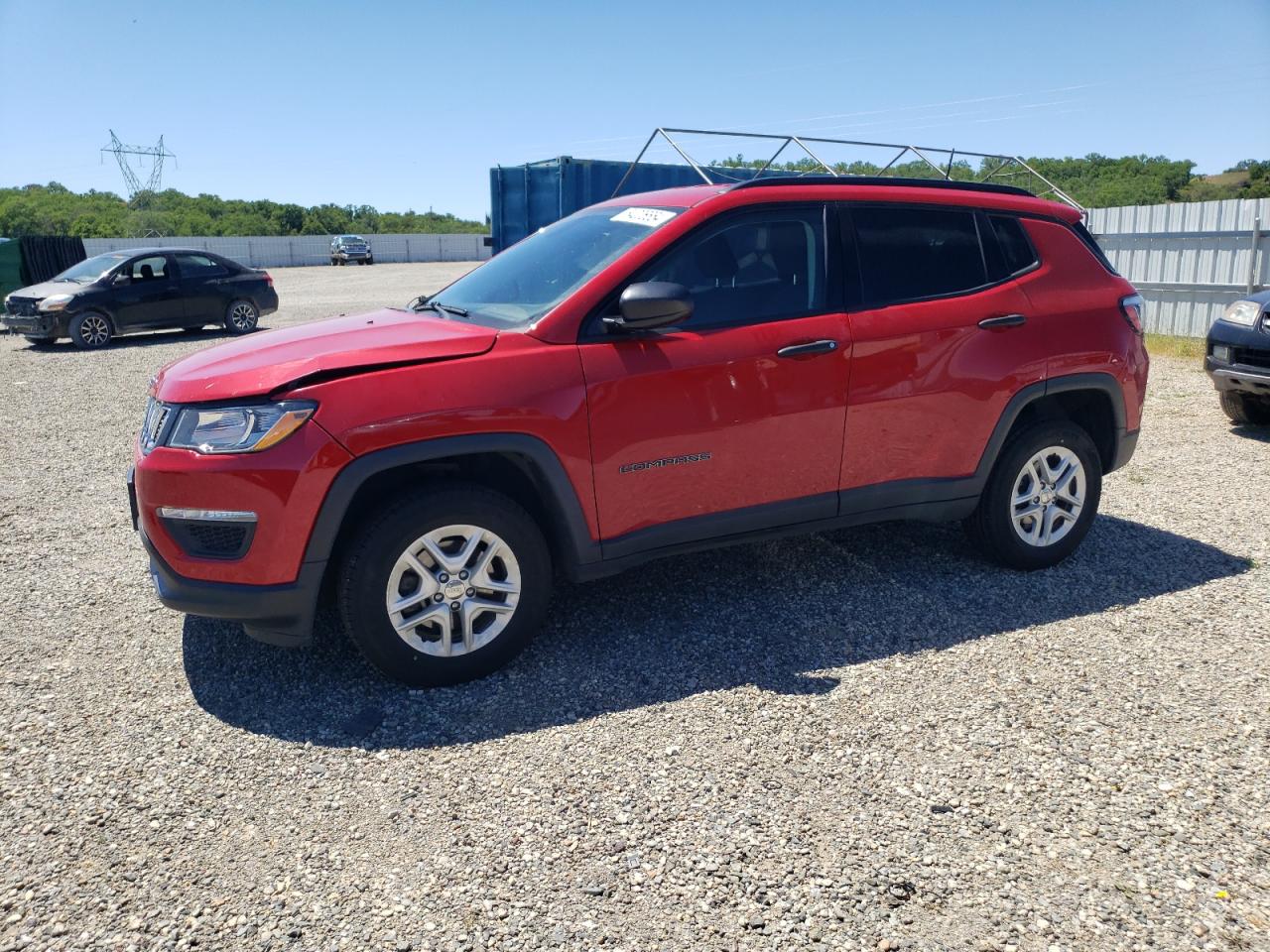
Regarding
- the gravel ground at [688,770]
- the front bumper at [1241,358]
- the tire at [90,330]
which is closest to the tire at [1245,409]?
the front bumper at [1241,358]

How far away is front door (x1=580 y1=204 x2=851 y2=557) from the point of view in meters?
3.81

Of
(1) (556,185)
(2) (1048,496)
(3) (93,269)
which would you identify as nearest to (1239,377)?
(2) (1048,496)

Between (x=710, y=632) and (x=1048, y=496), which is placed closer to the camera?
(x=710, y=632)

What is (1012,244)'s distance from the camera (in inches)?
189

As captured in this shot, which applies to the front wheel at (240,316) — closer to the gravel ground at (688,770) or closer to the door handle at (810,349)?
the gravel ground at (688,770)

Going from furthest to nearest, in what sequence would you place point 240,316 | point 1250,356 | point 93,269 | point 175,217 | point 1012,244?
1. point 175,217
2. point 240,316
3. point 93,269
4. point 1250,356
5. point 1012,244

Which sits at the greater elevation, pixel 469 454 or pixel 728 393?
pixel 728 393

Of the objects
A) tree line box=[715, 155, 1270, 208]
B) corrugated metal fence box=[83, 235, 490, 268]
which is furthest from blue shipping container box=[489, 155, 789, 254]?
corrugated metal fence box=[83, 235, 490, 268]

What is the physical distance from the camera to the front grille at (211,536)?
3.41 meters

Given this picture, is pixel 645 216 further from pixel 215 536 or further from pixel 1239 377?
pixel 1239 377

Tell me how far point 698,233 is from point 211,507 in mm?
2213

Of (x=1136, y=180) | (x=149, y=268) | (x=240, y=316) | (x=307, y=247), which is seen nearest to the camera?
(x=149, y=268)

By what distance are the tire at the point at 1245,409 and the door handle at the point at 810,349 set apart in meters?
5.98

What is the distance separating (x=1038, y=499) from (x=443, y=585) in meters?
3.08
